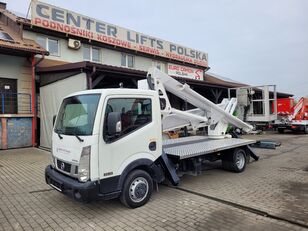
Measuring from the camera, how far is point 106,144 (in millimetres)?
4363

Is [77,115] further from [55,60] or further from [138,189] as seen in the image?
[55,60]

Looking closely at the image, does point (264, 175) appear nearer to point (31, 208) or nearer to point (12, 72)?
point (31, 208)

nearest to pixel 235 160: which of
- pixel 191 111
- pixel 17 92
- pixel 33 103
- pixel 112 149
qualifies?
pixel 191 111

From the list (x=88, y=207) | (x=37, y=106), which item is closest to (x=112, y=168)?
(x=88, y=207)

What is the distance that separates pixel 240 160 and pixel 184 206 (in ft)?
11.5

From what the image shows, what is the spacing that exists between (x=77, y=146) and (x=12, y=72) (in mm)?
9808

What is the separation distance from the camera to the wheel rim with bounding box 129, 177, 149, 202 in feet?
15.6

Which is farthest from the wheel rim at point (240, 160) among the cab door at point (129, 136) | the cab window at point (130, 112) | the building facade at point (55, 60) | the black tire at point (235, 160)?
the building facade at point (55, 60)

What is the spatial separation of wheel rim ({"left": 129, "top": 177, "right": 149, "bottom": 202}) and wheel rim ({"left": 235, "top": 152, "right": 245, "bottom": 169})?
3645 millimetres

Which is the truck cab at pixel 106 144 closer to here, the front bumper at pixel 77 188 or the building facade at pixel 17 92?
the front bumper at pixel 77 188

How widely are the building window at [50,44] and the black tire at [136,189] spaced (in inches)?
459

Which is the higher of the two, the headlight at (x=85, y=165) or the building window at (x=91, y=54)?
the building window at (x=91, y=54)

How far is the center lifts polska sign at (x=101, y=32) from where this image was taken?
13883mm

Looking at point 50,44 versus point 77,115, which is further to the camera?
point 50,44
